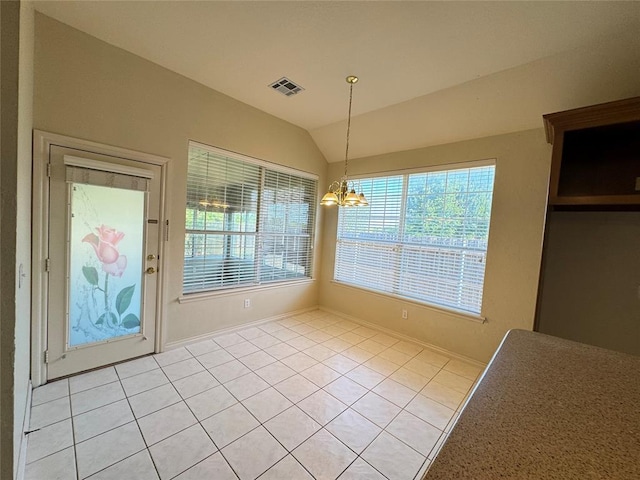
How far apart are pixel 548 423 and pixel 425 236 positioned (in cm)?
301

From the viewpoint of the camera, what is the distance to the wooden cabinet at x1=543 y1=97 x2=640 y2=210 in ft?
5.52

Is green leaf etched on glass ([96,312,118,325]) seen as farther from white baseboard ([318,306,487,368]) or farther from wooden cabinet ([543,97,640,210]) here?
wooden cabinet ([543,97,640,210])

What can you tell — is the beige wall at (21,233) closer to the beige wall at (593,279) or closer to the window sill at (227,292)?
the window sill at (227,292)

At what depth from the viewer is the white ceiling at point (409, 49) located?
73.0 inches

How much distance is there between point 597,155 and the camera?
6.42 ft

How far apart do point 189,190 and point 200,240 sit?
601 millimetres

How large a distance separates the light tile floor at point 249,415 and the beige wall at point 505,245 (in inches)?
15.5

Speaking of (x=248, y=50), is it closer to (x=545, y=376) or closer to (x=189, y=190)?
A: (x=189, y=190)

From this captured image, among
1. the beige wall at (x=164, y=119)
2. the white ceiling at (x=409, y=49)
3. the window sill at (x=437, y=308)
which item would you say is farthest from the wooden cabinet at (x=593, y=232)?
the beige wall at (x=164, y=119)

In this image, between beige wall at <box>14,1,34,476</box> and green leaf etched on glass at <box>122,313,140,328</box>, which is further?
green leaf etched on glass at <box>122,313,140,328</box>

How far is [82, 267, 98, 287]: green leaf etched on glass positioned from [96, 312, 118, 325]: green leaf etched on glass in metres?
0.31

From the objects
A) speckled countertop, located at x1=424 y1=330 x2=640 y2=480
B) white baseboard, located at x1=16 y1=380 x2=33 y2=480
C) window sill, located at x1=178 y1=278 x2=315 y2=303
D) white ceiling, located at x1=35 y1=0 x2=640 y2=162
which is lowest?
white baseboard, located at x1=16 y1=380 x2=33 y2=480

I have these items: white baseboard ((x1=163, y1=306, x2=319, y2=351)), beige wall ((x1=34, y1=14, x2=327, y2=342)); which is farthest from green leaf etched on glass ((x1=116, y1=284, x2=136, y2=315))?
white baseboard ((x1=163, y1=306, x2=319, y2=351))

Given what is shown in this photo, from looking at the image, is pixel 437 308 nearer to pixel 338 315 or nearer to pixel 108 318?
pixel 338 315
